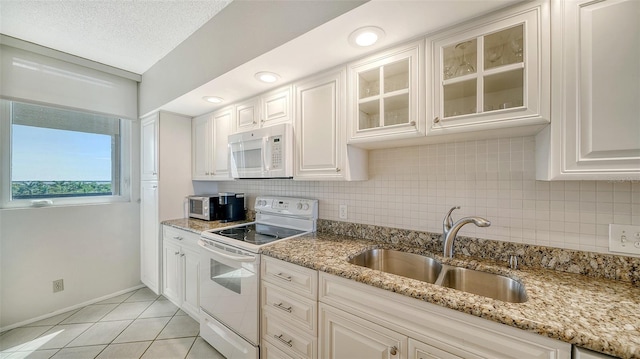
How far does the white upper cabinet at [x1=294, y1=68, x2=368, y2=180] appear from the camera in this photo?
1.59 meters

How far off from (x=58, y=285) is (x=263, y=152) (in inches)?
96.9

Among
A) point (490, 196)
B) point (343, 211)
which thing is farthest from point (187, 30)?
point (490, 196)

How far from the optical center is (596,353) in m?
0.68

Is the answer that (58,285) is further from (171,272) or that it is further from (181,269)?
(181,269)

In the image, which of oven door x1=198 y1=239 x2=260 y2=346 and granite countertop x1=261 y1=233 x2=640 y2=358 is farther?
oven door x1=198 y1=239 x2=260 y2=346

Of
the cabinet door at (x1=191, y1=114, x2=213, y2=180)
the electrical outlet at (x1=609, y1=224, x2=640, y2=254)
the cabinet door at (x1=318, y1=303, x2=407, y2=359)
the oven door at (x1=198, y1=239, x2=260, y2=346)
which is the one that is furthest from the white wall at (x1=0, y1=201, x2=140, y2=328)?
the electrical outlet at (x1=609, y1=224, x2=640, y2=254)

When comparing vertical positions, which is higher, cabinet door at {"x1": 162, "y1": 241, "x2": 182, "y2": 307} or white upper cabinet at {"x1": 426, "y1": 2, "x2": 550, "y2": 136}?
white upper cabinet at {"x1": 426, "y1": 2, "x2": 550, "y2": 136}

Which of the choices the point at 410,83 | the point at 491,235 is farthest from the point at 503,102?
the point at 491,235

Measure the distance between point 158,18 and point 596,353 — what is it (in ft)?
9.41

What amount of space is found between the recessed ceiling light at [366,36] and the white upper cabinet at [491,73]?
262mm

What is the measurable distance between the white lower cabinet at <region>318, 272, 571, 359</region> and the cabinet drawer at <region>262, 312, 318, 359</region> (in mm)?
77

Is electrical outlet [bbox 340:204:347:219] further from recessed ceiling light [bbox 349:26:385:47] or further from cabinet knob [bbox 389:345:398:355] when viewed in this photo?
recessed ceiling light [bbox 349:26:385:47]

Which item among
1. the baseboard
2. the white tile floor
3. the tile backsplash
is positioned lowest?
the white tile floor

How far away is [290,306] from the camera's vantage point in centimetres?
139
